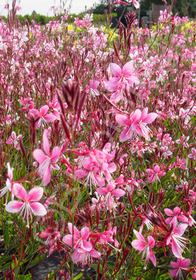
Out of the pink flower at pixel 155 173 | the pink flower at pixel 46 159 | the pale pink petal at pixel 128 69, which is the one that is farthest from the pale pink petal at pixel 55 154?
the pink flower at pixel 155 173

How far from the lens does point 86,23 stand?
4492 mm

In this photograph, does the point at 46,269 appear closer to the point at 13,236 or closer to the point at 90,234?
the point at 13,236

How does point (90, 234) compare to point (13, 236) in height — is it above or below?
above

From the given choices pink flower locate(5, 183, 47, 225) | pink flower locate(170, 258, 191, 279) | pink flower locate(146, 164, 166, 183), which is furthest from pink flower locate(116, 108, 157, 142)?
pink flower locate(146, 164, 166, 183)

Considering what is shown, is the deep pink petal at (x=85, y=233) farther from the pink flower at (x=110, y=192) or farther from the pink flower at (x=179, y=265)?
the pink flower at (x=179, y=265)

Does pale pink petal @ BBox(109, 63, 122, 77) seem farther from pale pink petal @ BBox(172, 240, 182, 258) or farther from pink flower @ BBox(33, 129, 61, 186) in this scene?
pale pink petal @ BBox(172, 240, 182, 258)

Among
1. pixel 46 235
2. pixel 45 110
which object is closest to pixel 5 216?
pixel 46 235

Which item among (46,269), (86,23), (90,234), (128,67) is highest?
(86,23)

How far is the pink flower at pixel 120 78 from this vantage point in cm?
121

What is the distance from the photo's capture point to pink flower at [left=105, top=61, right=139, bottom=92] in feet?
3.96

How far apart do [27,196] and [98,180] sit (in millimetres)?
255

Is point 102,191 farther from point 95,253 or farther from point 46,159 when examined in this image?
point 46,159

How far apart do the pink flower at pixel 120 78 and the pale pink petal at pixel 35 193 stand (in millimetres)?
509

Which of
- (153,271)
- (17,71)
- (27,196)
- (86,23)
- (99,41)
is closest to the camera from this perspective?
(27,196)
